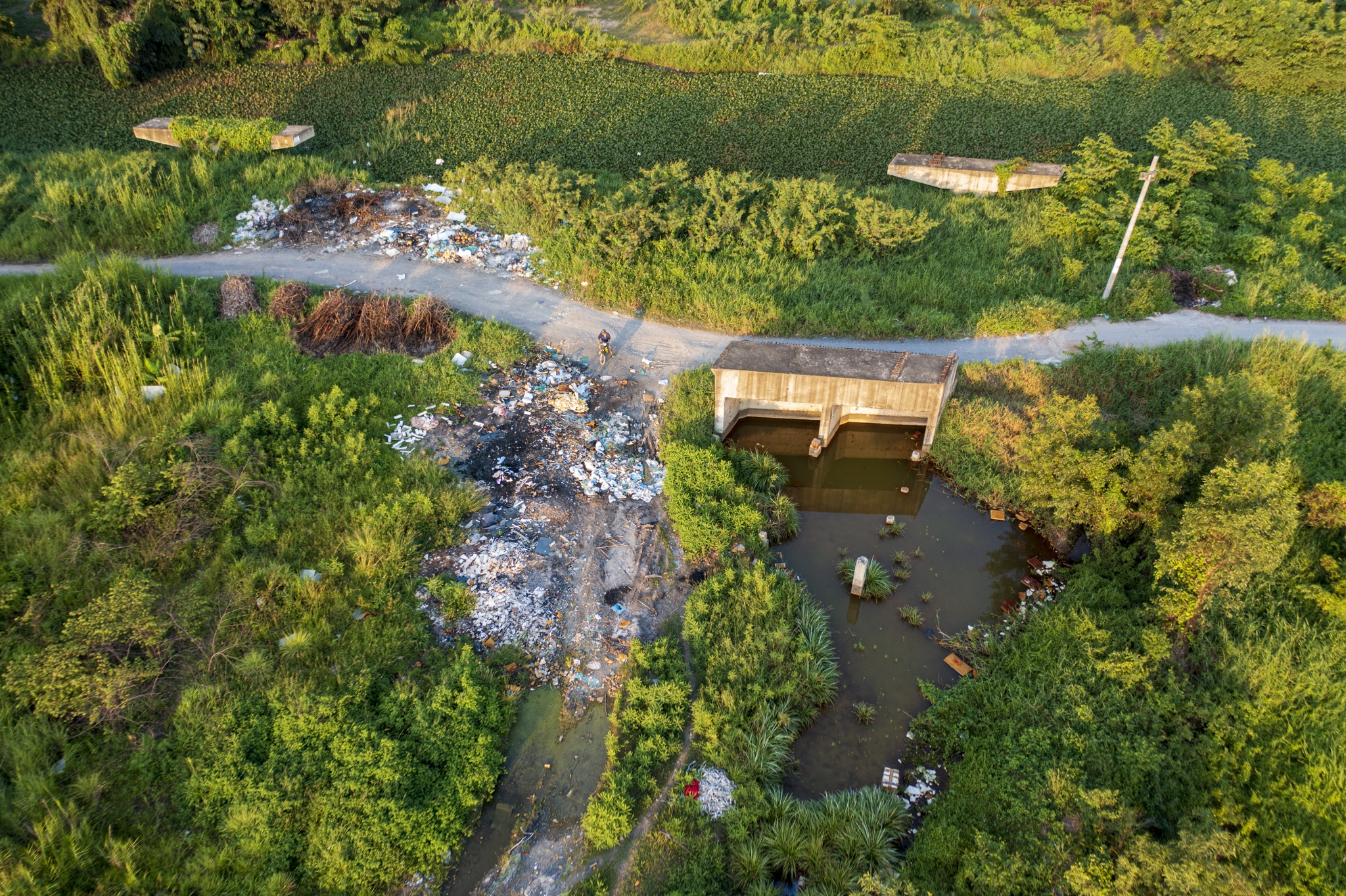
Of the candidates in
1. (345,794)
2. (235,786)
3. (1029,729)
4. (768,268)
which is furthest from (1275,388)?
(235,786)

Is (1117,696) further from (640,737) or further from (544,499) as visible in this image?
(544,499)

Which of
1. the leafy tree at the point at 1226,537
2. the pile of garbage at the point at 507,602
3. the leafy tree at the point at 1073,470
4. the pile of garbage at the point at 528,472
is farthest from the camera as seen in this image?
the leafy tree at the point at 1073,470

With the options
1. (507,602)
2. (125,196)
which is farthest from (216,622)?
(125,196)

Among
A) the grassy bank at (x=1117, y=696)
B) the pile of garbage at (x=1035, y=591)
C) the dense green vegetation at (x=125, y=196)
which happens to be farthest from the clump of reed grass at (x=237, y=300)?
the pile of garbage at (x=1035, y=591)

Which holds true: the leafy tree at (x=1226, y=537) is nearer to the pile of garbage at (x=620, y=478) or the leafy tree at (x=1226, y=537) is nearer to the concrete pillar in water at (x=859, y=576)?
the concrete pillar in water at (x=859, y=576)

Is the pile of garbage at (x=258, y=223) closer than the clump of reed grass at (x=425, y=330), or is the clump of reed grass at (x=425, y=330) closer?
the clump of reed grass at (x=425, y=330)

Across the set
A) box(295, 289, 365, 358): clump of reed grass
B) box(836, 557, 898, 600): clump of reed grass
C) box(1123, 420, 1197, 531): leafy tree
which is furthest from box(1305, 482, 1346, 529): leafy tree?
box(295, 289, 365, 358): clump of reed grass
